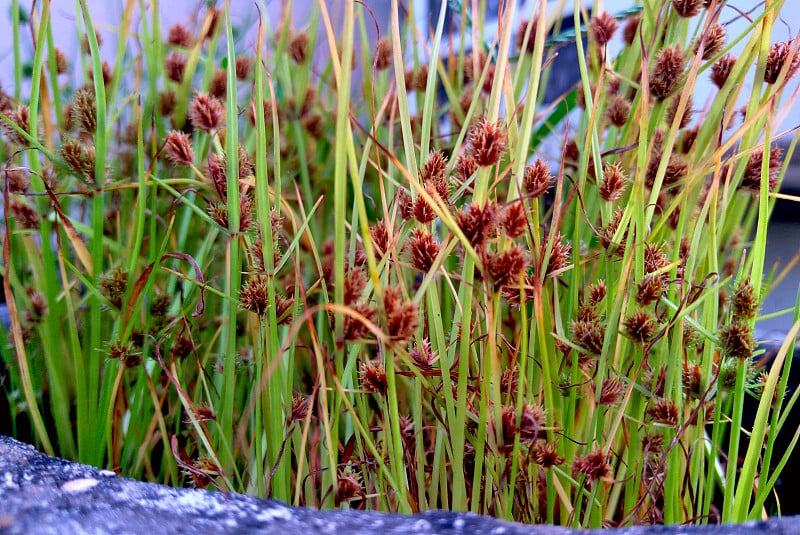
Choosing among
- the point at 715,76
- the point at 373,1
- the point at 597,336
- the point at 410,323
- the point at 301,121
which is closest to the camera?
the point at 410,323

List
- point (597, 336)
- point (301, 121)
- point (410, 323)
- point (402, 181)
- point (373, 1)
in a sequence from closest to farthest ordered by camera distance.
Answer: point (410, 323) < point (597, 336) < point (402, 181) < point (301, 121) < point (373, 1)

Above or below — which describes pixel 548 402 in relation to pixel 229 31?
below

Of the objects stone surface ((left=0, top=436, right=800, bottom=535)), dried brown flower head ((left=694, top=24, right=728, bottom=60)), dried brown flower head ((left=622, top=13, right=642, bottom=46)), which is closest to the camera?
stone surface ((left=0, top=436, right=800, bottom=535))

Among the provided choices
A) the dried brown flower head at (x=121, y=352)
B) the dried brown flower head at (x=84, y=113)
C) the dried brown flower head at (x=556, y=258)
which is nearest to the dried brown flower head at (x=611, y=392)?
the dried brown flower head at (x=556, y=258)

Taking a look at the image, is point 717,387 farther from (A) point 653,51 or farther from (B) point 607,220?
(A) point 653,51

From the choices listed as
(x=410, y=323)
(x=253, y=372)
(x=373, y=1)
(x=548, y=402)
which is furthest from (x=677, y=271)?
(x=373, y=1)

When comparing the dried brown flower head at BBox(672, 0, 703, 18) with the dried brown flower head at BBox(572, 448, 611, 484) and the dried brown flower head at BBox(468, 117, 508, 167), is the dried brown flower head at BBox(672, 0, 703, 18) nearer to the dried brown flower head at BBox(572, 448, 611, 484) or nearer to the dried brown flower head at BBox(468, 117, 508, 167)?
the dried brown flower head at BBox(468, 117, 508, 167)

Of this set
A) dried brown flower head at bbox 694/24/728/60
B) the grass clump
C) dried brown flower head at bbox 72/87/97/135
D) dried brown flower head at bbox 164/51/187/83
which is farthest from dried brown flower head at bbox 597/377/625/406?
dried brown flower head at bbox 164/51/187/83

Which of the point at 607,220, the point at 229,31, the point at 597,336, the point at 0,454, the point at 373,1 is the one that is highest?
the point at 373,1

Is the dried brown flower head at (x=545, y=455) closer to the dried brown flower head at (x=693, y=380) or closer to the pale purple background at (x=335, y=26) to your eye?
the dried brown flower head at (x=693, y=380)
